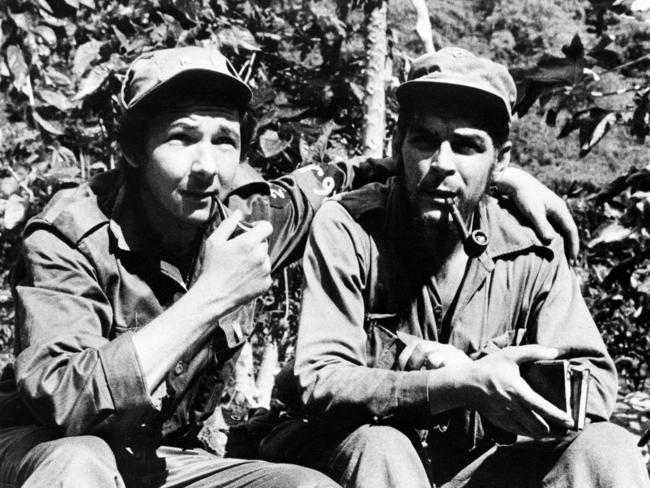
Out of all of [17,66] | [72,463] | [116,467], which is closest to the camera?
[72,463]

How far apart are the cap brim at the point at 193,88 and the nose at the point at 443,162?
0.64 m

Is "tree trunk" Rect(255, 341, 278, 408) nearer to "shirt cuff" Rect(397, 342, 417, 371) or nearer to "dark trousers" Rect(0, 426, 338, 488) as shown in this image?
"dark trousers" Rect(0, 426, 338, 488)

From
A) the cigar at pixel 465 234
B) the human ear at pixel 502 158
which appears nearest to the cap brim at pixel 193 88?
the cigar at pixel 465 234

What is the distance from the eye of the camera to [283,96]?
6.14m

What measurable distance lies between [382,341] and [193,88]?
0.95 meters

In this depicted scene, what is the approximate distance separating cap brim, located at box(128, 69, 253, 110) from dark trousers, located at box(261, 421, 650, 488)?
1.02 metres

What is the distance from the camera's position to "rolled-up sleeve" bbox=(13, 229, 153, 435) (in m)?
2.94

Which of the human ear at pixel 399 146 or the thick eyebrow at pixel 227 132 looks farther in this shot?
the human ear at pixel 399 146

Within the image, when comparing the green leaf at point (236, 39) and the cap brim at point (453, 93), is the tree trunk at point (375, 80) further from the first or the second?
the cap brim at point (453, 93)

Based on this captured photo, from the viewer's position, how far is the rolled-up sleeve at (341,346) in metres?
3.09

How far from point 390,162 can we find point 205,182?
0.86 m

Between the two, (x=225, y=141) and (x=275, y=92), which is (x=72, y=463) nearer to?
(x=225, y=141)

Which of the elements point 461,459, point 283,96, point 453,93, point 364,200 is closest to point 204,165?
point 364,200

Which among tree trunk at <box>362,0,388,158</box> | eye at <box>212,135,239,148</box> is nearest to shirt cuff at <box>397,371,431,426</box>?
eye at <box>212,135,239,148</box>
